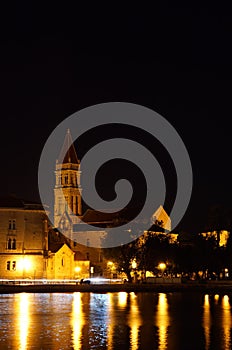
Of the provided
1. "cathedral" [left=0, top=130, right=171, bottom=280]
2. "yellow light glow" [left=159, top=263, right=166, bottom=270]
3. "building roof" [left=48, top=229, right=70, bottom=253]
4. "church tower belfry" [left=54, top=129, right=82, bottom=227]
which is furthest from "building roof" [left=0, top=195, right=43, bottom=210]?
"church tower belfry" [left=54, top=129, right=82, bottom=227]

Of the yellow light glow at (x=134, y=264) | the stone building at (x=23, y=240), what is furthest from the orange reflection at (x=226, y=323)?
the stone building at (x=23, y=240)

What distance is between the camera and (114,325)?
42.6m

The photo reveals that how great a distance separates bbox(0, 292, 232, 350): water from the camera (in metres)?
34.8

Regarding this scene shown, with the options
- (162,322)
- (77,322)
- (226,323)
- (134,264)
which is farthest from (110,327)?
(134,264)

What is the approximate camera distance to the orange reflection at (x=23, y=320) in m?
34.9

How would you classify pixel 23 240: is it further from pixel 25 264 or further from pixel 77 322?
pixel 77 322

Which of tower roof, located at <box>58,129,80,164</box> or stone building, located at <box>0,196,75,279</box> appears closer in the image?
stone building, located at <box>0,196,75,279</box>

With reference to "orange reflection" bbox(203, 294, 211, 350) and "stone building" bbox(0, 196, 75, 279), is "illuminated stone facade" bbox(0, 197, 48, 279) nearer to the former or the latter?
"stone building" bbox(0, 196, 75, 279)

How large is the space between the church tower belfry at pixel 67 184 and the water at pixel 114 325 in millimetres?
87326

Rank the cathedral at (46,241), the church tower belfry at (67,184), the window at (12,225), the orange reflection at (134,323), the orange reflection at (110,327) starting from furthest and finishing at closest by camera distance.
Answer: the church tower belfry at (67,184) → the window at (12,225) → the cathedral at (46,241) → the orange reflection at (134,323) → the orange reflection at (110,327)

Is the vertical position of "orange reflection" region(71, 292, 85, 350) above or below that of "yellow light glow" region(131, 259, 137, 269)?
below

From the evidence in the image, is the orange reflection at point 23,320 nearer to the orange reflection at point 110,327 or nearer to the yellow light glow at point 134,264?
the orange reflection at point 110,327

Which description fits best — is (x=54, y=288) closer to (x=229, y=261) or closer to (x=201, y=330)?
(x=229, y=261)

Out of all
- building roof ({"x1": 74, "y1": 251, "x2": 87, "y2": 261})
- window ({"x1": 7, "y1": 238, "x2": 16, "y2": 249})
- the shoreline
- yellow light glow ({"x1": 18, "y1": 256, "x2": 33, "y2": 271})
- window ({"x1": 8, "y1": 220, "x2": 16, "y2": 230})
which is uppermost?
window ({"x1": 8, "y1": 220, "x2": 16, "y2": 230})
